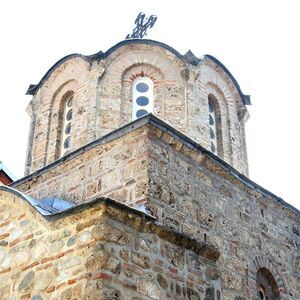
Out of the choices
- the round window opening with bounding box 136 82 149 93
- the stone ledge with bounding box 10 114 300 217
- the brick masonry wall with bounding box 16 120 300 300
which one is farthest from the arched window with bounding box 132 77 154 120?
the brick masonry wall with bounding box 16 120 300 300

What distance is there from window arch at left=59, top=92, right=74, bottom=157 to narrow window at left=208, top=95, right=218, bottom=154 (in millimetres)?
2560

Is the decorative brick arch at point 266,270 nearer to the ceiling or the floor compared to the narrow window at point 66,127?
nearer to the floor

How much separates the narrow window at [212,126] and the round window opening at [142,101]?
1278mm

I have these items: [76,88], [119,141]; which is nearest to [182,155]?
[119,141]

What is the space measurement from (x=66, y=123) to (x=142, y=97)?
1.50 m

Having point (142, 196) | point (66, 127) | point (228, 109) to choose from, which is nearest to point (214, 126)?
point (228, 109)

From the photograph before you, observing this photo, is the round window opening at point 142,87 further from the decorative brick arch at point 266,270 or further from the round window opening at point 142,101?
the decorative brick arch at point 266,270

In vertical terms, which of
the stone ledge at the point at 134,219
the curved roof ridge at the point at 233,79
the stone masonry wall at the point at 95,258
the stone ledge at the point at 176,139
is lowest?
the stone masonry wall at the point at 95,258

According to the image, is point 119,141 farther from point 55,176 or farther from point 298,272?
point 298,272

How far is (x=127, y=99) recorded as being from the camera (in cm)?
993

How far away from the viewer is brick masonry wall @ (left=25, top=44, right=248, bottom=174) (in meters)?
9.73

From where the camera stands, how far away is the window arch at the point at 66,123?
10039 millimetres

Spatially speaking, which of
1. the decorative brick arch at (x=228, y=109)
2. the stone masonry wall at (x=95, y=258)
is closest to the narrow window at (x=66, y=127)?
the decorative brick arch at (x=228, y=109)

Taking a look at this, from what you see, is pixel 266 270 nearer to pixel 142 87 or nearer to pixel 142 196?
pixel 142 196
